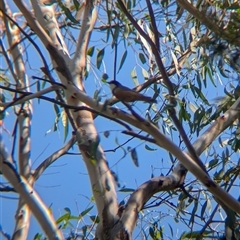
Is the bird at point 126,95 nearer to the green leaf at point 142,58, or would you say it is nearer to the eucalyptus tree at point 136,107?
the eucalyptus tree at point 136,107

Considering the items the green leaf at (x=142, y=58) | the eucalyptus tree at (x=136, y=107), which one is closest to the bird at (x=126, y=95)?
the eucalyptus tree at (x=136, y=107)

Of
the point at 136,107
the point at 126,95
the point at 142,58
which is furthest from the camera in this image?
the point at 142,58

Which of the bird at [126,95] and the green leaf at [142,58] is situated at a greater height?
the green leaf at [142,58]

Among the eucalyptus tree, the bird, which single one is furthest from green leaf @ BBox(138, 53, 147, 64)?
the bird

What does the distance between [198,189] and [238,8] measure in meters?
0.86

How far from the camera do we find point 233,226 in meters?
1.85

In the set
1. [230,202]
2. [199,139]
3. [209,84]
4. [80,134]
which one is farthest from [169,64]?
[230,202]

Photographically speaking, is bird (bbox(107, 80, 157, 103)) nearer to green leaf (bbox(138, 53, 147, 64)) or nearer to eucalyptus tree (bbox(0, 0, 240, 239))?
eucalyptus tree (bbox(0, 0, 240, 239))

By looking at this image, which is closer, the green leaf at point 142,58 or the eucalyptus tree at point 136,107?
the eucalyptus tree at point 136,107

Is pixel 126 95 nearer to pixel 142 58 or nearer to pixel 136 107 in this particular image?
pixel 136 107

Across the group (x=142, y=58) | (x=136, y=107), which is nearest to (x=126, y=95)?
(x=136, y=107)

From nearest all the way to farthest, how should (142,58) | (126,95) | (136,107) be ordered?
1. (126,95)
2. (136,107)
3. (142,58)

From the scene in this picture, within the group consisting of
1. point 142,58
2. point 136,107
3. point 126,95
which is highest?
point 142,58

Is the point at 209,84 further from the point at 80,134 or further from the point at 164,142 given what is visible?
the point at 164,142
